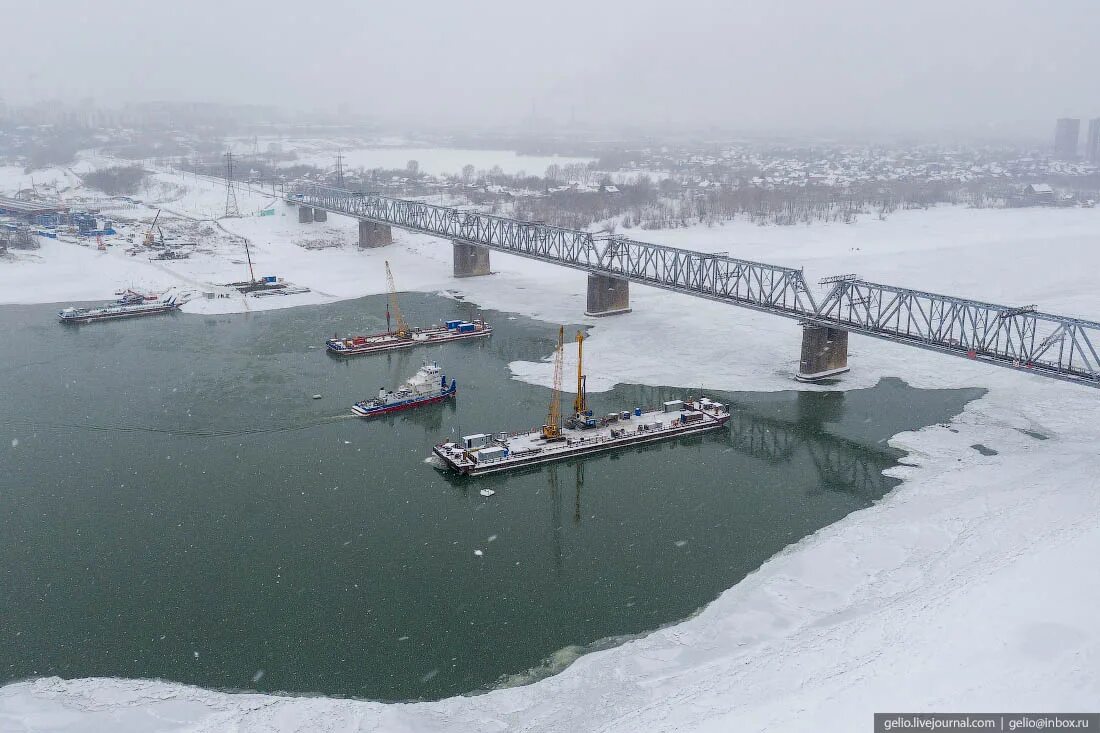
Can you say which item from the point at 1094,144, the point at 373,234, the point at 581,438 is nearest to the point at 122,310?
the point at 373,234

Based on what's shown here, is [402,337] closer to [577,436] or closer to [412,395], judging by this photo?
[412,395]

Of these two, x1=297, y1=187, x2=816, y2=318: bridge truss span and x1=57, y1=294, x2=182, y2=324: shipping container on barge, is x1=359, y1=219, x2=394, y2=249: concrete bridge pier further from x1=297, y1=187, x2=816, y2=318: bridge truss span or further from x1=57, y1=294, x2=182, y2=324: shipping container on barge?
x1=57, y1=294, x2=182, y2=324: shipping container on barge

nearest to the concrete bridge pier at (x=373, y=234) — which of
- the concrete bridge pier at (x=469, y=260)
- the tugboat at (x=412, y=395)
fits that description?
the concrete bridge pier at (x=469, y=260)

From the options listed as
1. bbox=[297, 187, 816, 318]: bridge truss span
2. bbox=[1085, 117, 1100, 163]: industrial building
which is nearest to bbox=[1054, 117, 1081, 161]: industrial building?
bbox=[1085, 117, 1100, 163]: industrial building

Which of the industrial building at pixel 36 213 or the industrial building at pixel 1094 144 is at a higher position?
the industrial building at pixel 1094 144

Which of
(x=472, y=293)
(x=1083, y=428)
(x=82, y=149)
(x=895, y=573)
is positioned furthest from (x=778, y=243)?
(x=82, y=149)

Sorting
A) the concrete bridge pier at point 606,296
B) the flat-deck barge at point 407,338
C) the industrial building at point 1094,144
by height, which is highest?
the industrial building at point 1094,144

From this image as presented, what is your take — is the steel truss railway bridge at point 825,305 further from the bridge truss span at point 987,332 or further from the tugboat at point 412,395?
the tugboat at point 412,395
